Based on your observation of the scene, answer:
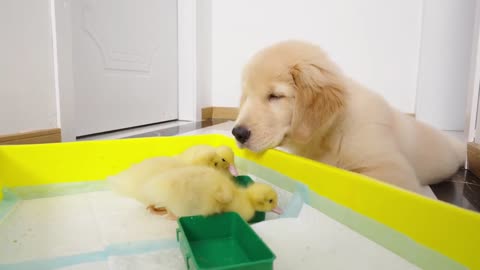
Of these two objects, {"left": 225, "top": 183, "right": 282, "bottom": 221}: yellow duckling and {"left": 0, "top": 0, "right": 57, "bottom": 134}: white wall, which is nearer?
{"left": 225, "top": 183, "right": 282, "bottom": 221}: yellow duckling

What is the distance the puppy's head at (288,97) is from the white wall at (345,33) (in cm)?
203

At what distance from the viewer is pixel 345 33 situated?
295 cm

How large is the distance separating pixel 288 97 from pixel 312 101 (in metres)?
0.08

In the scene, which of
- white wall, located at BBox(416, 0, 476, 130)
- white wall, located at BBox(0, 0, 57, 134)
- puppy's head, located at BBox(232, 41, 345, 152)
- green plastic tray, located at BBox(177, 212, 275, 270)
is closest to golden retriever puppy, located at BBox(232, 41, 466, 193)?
puppy's head, located at BBox(232, 41, 345, 152)

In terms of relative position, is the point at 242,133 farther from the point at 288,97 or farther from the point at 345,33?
the point at 345,33

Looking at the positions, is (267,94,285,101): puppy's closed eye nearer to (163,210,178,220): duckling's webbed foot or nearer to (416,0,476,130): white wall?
(163,210,178,220): duckling's webbed foot

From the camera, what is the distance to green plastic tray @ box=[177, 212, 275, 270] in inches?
25.5

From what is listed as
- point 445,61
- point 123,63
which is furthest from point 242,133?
point 445,61

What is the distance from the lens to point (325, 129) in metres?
1.03

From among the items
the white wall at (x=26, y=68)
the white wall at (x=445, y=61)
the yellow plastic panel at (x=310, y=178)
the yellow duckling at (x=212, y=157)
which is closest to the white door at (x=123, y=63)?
the white wall at (x=26, y=68)

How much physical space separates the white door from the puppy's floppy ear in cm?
145

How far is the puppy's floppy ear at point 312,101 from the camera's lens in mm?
978

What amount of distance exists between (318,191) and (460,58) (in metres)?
2.29

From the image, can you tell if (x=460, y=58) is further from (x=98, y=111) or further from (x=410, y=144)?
(x=98, y=111)
